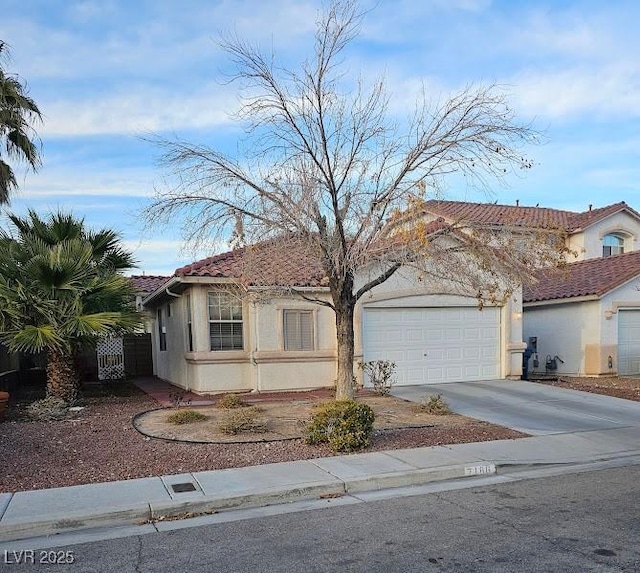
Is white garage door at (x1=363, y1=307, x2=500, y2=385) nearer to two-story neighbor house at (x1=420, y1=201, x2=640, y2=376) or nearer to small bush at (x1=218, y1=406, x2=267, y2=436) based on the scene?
two-story neighbor house at (x1=420, y1=201, x2=640, y2=376)

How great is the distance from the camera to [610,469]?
795 centimetres

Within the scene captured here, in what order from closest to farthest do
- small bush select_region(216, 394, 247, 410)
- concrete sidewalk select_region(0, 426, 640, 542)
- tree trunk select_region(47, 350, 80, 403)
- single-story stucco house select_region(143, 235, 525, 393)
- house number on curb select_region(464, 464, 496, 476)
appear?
concrete sidewalk select_region(0, 426, 640, 542) < house number on curb select_region(464, 464, 496, 476) < small bush select_region(216, 394, 247, 410) < tree trunk select_region(47, 350, 80, 403) < single-story stucco house select_region(143, 235, 525, 393)

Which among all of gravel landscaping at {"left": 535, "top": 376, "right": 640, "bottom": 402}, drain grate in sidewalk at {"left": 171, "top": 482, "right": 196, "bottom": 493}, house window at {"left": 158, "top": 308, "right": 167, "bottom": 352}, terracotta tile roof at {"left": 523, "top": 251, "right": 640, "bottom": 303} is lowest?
gravel landscaping at {"left": 535, "top": 376, "right": 640, "bottom": 402}

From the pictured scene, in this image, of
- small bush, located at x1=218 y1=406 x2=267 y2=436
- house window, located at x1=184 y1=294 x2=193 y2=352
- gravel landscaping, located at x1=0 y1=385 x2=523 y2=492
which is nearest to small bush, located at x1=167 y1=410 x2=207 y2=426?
gravel landscaping, located at x1=0 y1=385 x2=523 y2=492

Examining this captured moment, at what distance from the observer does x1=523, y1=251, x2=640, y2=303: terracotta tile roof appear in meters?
18.0

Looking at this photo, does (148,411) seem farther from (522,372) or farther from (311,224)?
(522,372)

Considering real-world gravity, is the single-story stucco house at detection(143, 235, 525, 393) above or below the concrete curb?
above

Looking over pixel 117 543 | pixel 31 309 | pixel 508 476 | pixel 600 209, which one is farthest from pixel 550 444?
pixel 600 209

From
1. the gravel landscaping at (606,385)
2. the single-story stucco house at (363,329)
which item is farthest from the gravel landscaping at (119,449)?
the gravel landscaping at (606,385)

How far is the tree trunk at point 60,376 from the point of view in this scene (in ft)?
41.0

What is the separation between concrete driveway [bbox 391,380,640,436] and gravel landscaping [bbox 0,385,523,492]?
102 cm

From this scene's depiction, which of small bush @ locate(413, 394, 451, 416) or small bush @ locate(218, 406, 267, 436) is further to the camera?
small bush @ locate(413, 394, 451, 416)

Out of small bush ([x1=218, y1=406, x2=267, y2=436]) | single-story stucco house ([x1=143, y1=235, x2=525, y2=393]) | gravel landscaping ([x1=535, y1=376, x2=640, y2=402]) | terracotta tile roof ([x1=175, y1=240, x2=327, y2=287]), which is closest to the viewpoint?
small bush ([x1=218, y1=406, x2=267, y2=436])

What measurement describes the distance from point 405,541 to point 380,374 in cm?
963
